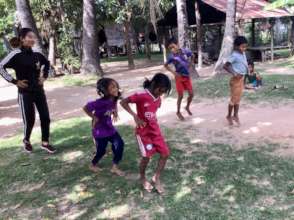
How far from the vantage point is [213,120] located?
24.5ft

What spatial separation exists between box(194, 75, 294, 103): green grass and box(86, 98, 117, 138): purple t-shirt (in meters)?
4.95

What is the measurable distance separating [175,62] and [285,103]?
8.89 feet

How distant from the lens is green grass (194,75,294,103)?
910 centimetres

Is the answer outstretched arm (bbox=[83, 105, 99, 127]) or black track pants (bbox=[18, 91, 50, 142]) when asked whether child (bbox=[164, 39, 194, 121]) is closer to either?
black track pants (bbox=[18, 91, 50, 142])

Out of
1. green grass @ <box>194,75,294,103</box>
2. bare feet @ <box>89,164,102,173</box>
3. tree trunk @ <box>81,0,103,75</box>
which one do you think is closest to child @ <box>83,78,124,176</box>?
bare feet @ <box>89,164,102,173</box>

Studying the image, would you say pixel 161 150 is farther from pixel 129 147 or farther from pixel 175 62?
pixel 175 62

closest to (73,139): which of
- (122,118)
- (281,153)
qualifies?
(122,118)

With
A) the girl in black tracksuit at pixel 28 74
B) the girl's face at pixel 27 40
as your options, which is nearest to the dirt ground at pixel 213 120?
the girl in black tracksuit at pixel 28 74

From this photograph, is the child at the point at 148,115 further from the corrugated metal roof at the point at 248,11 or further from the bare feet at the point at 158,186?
the corrugated metal roof at the point at 248,11

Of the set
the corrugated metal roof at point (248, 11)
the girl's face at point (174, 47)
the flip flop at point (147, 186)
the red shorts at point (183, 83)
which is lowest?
the flip flop at point (147, 186)

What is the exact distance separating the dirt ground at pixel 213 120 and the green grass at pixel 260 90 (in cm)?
63

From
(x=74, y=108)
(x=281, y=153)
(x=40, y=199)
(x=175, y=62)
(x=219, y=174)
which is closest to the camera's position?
(x=40, y=199)

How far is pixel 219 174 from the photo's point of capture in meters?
4.78

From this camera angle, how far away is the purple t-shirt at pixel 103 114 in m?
4.66
